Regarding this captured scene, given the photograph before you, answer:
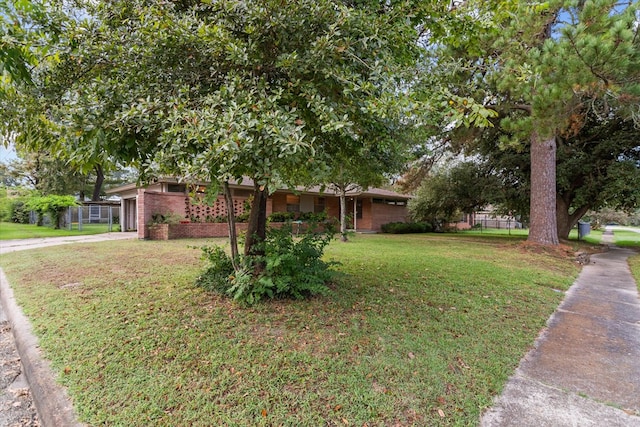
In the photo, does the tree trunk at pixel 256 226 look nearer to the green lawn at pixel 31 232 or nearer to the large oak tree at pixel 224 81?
the large oak tree at pixel 224 81

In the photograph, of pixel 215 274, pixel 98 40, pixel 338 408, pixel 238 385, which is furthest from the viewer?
pixel 215 274

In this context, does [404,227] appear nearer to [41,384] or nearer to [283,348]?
[283,348]

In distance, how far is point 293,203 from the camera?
18.9m

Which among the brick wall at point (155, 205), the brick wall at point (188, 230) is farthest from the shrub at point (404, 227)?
the brick wall at point (155, 205)

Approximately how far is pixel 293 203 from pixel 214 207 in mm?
5411

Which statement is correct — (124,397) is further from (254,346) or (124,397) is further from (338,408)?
(338,408)

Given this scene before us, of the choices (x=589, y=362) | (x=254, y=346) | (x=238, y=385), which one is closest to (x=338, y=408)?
(x=238, y=385)

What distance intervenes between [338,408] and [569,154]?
50.3ft

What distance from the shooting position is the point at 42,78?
3221 millimetres

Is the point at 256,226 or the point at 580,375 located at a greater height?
the point at 256,226

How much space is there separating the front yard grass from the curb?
0.07 meters

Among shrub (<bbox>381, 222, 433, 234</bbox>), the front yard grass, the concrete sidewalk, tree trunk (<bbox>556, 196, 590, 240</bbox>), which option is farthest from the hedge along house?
tree trunk (<bbox>556, 196, 590, 240</bbox>)

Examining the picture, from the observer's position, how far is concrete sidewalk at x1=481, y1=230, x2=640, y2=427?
235cm

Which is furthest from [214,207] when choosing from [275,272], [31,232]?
[275,272]
